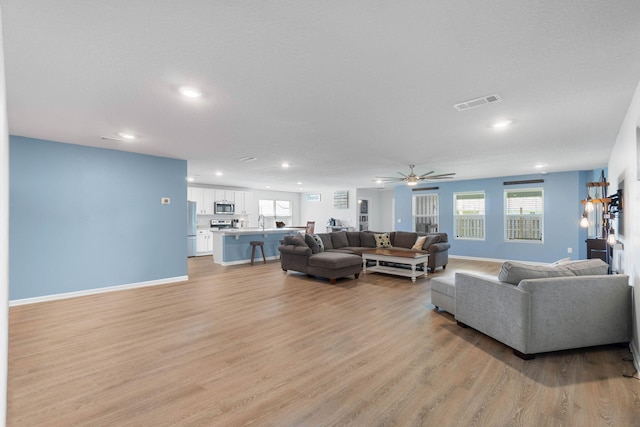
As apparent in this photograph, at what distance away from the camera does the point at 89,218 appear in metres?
5.07

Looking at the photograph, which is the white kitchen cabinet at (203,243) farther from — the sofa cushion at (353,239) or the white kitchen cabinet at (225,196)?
the sofa cushion at (353,239)

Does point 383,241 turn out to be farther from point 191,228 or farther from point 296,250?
point 191,228

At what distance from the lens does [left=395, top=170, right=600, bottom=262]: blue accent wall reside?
25.2 ft

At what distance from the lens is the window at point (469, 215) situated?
30.0 feet

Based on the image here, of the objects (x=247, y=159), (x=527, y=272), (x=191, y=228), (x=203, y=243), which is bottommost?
(x=203, y=243)

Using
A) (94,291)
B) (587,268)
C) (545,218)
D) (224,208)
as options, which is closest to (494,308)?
(587,268)

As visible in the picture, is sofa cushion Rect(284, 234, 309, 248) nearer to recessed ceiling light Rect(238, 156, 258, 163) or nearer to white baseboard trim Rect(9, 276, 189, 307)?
recessed ceiling light Rect(238, 156, 258, 163)

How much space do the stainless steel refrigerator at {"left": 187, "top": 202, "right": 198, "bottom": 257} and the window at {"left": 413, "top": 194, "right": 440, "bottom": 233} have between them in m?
7.03

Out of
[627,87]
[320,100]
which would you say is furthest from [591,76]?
[320,100]

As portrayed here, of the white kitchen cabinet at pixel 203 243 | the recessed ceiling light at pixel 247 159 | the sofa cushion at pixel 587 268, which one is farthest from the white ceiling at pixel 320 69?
the white kitchen cabinet at pixel 203 243

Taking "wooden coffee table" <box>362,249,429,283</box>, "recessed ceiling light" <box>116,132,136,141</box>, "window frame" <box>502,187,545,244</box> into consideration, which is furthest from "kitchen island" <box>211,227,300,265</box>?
"window frame" <box>502,187,545,244</box>

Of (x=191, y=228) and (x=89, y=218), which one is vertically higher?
(x=89, y=218)

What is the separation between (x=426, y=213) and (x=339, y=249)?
407cm

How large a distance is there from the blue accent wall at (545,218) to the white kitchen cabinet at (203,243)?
7.23 meters
